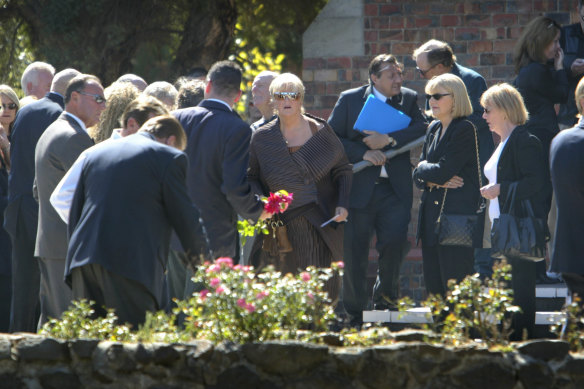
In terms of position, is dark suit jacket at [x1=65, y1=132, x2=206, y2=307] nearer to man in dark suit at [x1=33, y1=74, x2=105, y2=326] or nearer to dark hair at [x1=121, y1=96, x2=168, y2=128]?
dark hair at [x1=121, y1=96, x2=168, y2=128]

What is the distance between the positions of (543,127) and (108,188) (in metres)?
4.34

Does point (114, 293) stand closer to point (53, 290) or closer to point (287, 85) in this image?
point (53, 290)

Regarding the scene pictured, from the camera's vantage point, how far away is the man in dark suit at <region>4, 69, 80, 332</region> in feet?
→ 24.6

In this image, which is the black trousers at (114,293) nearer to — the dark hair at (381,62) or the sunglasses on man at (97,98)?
the sunglasses on man at (97,98)

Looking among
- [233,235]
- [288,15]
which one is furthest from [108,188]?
[288,15]

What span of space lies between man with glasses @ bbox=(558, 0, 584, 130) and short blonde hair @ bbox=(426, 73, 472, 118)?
4.89ft

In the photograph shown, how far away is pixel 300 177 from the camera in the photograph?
24.5 ft

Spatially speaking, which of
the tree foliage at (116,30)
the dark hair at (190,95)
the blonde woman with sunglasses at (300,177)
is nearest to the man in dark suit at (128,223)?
the blonde woman with sunglasses at (300,177)

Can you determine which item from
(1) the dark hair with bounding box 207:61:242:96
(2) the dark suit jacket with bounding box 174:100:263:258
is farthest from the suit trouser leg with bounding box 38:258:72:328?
(1) the dark hair with bounding box 207:61:242:96

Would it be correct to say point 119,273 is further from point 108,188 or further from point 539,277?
point 539,277

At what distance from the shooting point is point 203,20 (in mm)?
12867

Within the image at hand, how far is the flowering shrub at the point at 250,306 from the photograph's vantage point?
5.07 meters

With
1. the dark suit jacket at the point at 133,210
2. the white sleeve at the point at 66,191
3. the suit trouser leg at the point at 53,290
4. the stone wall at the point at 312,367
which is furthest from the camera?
the suit trouser leg at the point at 53,290

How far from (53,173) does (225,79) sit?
1405 millimetres
